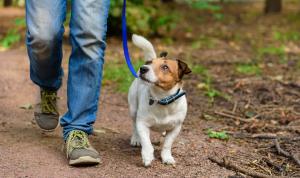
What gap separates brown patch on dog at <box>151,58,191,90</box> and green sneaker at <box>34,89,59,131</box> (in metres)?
1.07

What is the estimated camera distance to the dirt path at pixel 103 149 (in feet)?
Result: 12.6

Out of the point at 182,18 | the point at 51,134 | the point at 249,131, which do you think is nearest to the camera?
the point at 51,134

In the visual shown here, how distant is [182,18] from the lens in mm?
13031

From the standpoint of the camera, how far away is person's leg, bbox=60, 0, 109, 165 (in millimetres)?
3914

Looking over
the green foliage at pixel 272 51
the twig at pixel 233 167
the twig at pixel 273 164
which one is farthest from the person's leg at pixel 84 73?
the green foliage at pixel 272 51

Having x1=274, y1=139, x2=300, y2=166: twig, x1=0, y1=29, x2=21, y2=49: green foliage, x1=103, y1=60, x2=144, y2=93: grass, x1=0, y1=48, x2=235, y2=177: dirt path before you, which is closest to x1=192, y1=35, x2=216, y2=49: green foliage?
x1=103, y1=60, x2=144, y2=93: grass

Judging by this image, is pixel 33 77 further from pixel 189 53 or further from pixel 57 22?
pixel 189 53

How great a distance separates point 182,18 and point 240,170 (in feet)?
30.5

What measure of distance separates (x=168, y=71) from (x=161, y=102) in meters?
0.21

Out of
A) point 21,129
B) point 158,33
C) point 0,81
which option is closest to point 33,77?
point 21,129

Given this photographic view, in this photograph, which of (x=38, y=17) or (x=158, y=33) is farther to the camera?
(x=158, y=33)

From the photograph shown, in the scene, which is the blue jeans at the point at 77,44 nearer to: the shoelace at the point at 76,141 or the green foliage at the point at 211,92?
the shoelace at the point at 76,141

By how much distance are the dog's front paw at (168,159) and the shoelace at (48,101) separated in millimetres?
1055

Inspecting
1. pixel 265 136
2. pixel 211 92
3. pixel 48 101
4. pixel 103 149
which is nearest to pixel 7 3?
pixel 211 92
